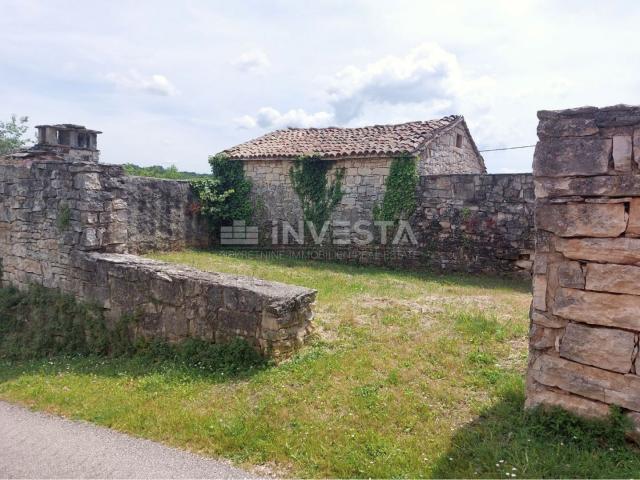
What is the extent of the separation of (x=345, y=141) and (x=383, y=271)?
4935 mm

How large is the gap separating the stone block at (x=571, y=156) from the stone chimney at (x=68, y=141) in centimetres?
1208

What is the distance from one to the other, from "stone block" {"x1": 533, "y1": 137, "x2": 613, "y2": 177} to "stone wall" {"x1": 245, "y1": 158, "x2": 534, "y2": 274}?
7970mm

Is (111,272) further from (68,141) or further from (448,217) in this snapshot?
(68,141)

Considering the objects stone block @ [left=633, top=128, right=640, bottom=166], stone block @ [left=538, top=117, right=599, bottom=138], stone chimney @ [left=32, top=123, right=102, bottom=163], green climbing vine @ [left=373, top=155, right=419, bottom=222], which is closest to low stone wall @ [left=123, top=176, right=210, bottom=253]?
stone chimney @ [left=32, top=123, right=102, bottom=163]

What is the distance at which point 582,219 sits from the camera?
348cm

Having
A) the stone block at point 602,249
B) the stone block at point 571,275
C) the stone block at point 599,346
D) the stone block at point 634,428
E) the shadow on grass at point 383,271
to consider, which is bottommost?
the stone block at point 634,428

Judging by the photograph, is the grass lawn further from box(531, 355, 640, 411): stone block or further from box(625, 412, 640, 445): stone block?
box(531, 355, 640, 411): stone block

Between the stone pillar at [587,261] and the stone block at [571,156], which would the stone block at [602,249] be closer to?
the stone pillar at [587,261]

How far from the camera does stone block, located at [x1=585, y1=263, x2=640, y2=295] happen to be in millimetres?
3311

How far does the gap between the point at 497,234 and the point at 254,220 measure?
7.63 m

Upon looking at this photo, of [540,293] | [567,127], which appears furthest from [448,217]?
[567,127]

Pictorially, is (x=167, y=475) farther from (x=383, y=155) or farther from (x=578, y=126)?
(x=383, y=155)

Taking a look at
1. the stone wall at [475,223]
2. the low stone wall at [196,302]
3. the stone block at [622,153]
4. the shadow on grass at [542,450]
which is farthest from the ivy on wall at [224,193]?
the stone block at [622,153]

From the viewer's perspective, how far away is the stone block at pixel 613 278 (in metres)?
3.31
